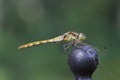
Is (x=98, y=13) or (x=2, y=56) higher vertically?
(x=98, y=13)

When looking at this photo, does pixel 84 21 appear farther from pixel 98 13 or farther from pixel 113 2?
pixel 113 2

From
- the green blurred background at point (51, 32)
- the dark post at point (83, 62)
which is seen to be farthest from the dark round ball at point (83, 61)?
the green blurred background at point (51, 32)

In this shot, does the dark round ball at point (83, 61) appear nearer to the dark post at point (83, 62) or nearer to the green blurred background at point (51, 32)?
the dark post at point (83, 62)

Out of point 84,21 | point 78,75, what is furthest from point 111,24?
point 78,75

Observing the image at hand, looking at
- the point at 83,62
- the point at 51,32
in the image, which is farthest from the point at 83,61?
the point at 51,32

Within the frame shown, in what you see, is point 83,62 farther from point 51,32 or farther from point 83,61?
point 51,32

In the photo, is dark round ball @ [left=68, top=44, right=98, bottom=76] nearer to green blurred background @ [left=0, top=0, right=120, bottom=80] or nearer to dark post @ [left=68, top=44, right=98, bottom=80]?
dark post @ [left=68, top=44, right=98, bottom=80]
